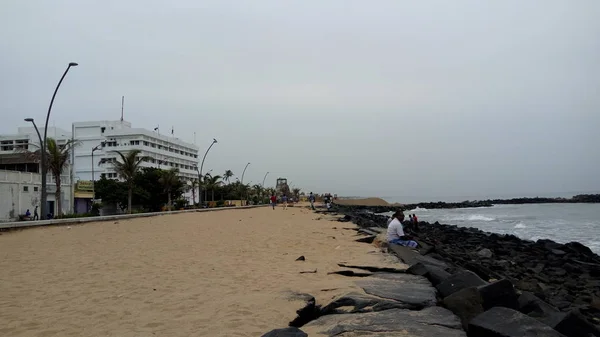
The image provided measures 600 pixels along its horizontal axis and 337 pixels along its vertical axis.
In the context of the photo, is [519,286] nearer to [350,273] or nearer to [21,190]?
[350,273]

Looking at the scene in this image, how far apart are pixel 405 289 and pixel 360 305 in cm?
127

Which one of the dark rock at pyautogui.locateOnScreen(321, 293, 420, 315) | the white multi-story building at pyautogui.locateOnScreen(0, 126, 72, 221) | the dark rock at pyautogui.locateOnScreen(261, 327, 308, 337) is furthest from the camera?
the white multi-story building at pyautogui.locateOnScreen(0, 126, 72, 221)

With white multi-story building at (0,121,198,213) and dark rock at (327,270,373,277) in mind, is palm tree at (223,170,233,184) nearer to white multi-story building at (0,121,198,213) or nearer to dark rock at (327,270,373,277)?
white multi-story building at (0,121,198,213)

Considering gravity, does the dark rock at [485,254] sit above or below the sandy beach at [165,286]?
below

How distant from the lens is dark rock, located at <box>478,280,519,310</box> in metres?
5.17

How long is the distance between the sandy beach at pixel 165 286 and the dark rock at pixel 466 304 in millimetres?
1389

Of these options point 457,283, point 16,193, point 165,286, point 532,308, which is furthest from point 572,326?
point 16,193

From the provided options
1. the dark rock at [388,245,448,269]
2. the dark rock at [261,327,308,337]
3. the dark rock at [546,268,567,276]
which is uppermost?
the dark rock at [261,327,308,337]

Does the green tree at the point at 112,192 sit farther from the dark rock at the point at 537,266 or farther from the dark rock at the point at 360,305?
the dark rock at the point at 360,305

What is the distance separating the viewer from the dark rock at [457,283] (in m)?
6.05

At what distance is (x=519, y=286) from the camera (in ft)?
30.0

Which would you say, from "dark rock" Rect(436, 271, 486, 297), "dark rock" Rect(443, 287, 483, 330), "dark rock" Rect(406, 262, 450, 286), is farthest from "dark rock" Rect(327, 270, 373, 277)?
"dark rock" Rect(443, 287, 483, 330)

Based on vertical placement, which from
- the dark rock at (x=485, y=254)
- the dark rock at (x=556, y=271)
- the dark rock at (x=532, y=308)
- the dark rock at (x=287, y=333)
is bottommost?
the dark rock at (x=556, y=271)

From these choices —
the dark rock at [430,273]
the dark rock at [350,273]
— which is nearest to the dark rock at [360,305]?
the dark rock at [430,273]
